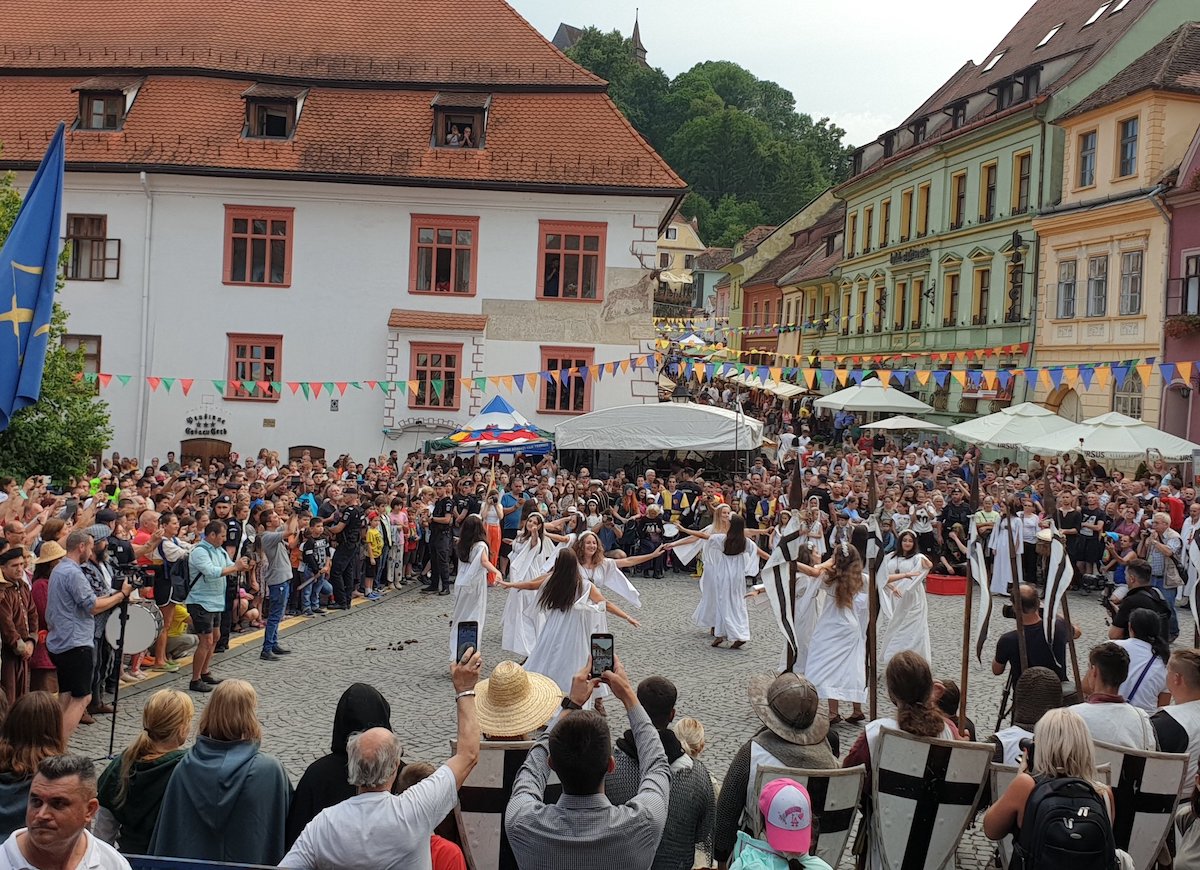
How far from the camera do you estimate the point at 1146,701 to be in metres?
7.73

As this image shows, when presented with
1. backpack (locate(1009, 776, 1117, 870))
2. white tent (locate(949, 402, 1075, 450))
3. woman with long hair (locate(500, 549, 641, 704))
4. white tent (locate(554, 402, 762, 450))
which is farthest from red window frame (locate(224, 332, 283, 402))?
backpack (locate(1009, 776, 1117, 870))

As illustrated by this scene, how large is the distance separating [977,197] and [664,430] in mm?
20601

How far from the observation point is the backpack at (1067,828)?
15.0ft

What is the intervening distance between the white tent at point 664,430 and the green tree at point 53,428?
9745mm

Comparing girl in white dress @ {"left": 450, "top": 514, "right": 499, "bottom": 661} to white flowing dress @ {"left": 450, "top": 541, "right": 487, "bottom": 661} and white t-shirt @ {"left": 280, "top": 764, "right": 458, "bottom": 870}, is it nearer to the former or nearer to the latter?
white flowing dress @ {"left": 450, "top": 541, "right": 487, "bottom": 661}

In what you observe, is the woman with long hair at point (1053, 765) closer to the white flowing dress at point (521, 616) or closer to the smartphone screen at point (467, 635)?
the smartphone screen at point (467, 635)

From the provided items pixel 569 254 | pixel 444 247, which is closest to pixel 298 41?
pixel 444 247

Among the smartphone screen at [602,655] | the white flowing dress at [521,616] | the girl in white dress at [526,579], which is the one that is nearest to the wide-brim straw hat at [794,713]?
the smartphone screen at [602,655]

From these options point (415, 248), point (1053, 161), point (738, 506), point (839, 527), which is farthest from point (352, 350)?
point (1053, 161)

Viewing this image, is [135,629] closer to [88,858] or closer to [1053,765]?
[88,858]

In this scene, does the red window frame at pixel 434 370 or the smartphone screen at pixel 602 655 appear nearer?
the smartphone screen at pixel 602 655

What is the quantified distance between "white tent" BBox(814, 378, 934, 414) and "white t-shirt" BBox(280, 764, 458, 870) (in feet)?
91.8

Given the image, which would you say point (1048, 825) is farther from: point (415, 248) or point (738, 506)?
point (415, 248)

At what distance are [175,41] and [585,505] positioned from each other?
22.4 meters
